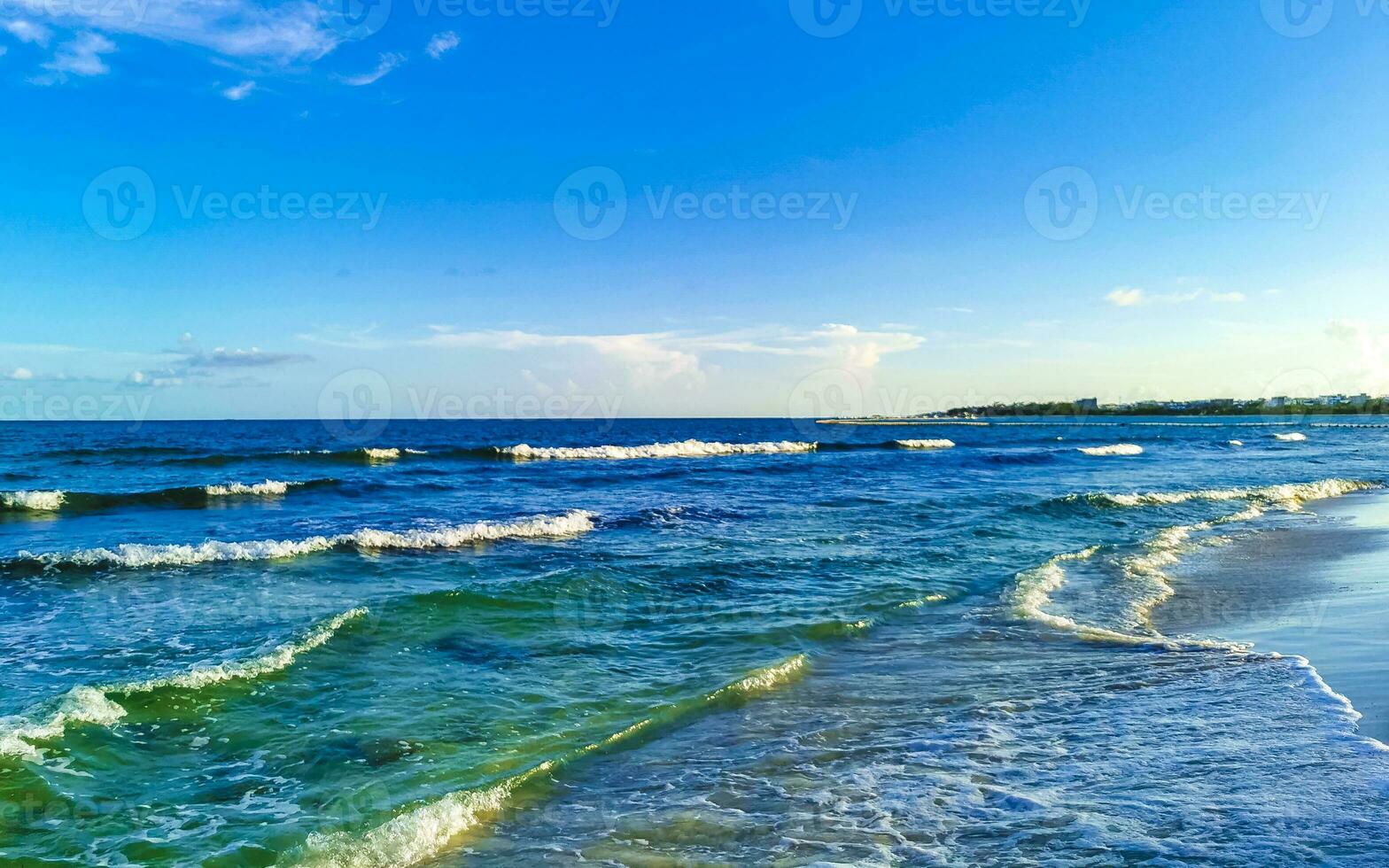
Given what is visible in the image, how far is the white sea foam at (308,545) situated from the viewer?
14.6m

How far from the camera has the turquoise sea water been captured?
4.89 metres

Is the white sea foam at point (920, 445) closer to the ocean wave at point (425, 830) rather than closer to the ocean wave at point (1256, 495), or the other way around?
the ocean wave at point (1256, 495)

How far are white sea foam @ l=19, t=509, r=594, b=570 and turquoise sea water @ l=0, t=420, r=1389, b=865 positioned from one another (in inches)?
4.4

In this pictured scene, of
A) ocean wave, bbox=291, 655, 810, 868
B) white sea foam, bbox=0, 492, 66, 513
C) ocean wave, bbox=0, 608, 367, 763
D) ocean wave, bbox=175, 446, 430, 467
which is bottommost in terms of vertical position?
ocean wave, bbox=291, 655, 810, 868

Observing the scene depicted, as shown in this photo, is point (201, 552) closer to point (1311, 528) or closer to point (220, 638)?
point (220, 638)

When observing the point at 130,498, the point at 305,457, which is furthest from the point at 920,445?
the point at 130,498

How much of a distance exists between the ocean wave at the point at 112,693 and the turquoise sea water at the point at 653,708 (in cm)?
4

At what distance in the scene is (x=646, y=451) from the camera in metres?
55.3

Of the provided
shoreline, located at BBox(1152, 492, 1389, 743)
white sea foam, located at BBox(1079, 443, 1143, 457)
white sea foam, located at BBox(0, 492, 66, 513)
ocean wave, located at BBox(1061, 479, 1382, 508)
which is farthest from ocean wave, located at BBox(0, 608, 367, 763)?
white sea foam, located at BBox(1079, 443, 1143, 457)

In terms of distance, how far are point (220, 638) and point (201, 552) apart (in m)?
6.71

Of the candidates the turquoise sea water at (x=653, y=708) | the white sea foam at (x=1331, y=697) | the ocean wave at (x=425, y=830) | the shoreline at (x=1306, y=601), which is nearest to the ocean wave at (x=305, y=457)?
the turquoise sea water at (x=653, y=708)

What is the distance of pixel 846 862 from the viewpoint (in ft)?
14.8

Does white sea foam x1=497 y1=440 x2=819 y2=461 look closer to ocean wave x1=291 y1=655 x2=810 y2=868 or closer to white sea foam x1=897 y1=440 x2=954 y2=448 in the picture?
white sea foam x1=897 y1=440 x2=954 y2=448

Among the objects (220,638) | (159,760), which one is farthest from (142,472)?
(159,760)
